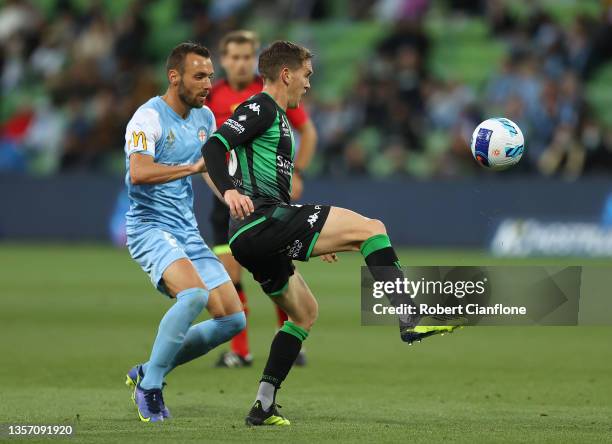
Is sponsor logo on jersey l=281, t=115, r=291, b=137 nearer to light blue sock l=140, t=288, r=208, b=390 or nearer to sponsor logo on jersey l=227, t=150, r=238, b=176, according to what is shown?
sponsor logo on jersey l=227, t=150, r=238, b=176

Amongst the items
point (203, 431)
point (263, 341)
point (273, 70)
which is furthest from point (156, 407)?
point (263, 341)

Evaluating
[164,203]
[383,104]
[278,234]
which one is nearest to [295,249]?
[278,234]

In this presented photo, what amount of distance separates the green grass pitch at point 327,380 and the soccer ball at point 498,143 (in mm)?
1545

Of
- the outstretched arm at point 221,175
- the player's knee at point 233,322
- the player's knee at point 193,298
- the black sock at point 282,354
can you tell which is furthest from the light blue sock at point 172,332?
the outstretched arm at point 221,175

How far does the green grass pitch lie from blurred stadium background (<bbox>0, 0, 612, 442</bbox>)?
5 cm

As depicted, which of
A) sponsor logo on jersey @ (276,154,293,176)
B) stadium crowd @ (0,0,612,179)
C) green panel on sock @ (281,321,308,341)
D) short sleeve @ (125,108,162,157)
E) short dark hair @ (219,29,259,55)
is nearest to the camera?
sponsor logo on jersey @ (276,154,293,176)

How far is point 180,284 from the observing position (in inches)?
289

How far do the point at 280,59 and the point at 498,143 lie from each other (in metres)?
1.47

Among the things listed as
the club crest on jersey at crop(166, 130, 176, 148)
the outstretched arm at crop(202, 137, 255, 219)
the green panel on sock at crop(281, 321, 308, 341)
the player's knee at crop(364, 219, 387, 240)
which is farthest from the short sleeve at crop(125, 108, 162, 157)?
the player's knee at crop(364, 219, 387, 240)

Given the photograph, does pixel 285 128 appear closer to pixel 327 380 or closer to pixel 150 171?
pixel 150 171

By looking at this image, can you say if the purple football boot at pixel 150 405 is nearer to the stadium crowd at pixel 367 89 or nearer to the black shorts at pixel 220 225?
the black shorts at pixel 220 225

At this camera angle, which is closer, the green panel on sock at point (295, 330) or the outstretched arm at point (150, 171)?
the green panel on sock at point (295, 330)

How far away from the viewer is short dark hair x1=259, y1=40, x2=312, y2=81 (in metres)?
7.03

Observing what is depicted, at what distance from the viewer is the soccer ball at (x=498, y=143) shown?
7.53 meters
